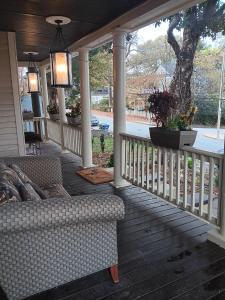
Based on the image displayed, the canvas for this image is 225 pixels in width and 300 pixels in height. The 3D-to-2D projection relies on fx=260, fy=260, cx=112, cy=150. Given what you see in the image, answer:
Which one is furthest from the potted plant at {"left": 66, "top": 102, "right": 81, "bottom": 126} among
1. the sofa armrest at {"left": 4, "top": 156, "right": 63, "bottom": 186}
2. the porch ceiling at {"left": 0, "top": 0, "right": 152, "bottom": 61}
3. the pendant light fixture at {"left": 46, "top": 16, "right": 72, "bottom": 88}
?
the sofa armrest at {"left": 4, "top": 156, "right": 63, "bottom": 186}

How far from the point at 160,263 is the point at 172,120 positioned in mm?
1471

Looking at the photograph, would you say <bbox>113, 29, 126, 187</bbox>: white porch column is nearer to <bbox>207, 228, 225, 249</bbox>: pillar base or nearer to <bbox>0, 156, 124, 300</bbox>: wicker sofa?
<bbox>207, 228, 225, 249</bbox>: pillar base

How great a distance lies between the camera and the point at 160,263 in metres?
2.22

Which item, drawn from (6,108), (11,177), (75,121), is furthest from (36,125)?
(11,177)

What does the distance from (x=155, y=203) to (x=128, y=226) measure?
731 mm

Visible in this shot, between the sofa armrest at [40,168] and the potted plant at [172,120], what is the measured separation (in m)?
1.29

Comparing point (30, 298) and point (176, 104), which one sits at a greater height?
point (176, 104)

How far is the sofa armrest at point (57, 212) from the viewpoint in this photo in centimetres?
154

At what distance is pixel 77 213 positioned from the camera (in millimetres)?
1676

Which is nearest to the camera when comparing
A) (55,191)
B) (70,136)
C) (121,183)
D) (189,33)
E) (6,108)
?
(55,191)

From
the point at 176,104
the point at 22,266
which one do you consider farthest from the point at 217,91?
the point at 22,266

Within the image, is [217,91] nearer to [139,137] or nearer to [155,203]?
[139,137]

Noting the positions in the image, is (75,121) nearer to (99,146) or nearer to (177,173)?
(99,146)

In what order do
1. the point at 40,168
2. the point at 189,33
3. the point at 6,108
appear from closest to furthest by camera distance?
the point at 40,168 → the point at 189,33 → the point at 6,108
